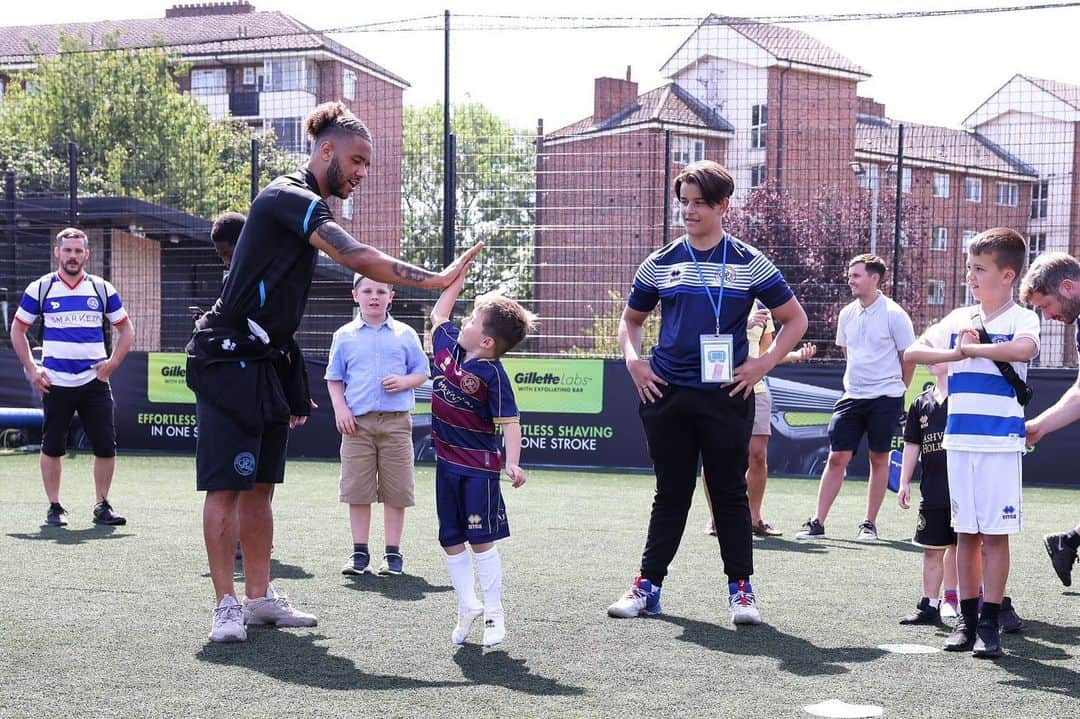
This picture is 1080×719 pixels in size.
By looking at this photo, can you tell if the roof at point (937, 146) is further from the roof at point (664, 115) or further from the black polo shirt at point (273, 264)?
the black polo shirt at point (273, 264)

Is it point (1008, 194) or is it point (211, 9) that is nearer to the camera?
point (1008, 194)

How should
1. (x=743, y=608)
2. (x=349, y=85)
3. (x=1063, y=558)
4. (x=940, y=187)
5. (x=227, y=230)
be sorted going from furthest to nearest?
1. (x=349, y=85)
2. (x=940, y=187)
3. (x=227, y=230)
4. (x=1063, y=558)
5. (x=743, y=608)

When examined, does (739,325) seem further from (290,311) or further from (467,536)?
(290,311)

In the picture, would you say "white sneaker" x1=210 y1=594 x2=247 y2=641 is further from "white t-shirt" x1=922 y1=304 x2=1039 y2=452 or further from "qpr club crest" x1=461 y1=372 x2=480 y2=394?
"white t-shirt" x1=922 y1=304 x2=1039 y2=452

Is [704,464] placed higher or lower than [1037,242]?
lower

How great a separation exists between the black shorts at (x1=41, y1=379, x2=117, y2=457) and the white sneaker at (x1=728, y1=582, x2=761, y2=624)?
16.7 feet

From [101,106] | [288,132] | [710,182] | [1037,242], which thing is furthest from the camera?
[288,132]

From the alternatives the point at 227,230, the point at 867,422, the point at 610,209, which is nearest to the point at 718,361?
the point at 227,230

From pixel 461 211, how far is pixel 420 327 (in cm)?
226

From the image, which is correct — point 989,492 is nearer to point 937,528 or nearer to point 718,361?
point 937,528

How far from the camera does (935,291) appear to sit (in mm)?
16719

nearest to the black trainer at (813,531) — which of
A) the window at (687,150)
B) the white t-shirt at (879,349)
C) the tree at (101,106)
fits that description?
the white t-shirt at (879,349)

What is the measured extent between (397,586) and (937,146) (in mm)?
10710

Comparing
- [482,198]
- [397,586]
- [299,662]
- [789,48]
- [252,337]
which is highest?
[789,48]
